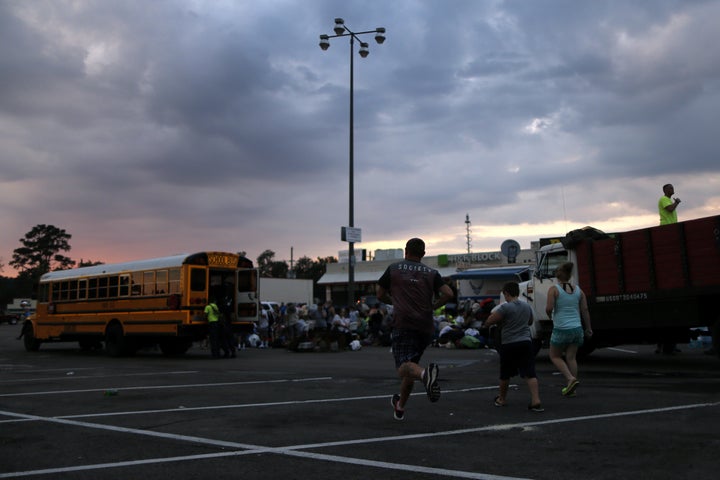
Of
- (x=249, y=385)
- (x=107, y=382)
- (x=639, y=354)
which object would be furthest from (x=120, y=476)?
(x=639, y=354)

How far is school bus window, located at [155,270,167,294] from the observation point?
17719 millimetres

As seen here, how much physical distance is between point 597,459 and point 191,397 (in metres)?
5.80

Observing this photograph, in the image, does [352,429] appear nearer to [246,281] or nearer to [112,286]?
[246,281]

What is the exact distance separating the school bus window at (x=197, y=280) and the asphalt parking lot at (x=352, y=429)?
618 centimetres

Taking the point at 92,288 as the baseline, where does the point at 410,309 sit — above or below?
below

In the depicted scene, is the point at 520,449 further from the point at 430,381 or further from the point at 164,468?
the point at 164,468

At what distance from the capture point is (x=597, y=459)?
4.70 m

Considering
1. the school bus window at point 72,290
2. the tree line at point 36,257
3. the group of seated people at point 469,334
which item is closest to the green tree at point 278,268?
the tree line at point 36,257

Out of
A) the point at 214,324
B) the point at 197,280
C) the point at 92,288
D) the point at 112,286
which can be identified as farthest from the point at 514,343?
the point at 92,288

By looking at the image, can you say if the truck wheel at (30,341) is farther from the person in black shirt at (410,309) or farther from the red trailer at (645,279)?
the person in black shirt at (410,309)

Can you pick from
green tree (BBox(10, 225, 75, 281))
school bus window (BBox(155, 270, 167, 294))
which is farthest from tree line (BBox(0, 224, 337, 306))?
school bus window (BBox(155, 270, 167, 294))

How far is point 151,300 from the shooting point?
58.9ft

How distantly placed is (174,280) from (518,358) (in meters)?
12.2

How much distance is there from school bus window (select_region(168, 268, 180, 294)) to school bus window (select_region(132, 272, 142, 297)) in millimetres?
1326
